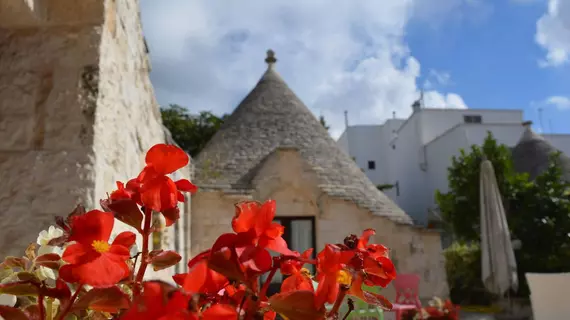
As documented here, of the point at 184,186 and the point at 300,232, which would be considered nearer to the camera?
the point at 184,186

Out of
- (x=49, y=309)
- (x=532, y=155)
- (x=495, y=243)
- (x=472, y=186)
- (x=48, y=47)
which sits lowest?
(x=495, y=243)

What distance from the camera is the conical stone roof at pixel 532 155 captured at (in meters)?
16.3

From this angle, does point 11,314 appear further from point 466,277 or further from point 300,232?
point 466,277

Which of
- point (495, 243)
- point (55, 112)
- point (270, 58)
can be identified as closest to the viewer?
point (55, 112)

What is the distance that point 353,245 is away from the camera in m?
0.54

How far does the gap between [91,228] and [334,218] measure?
6.89 m

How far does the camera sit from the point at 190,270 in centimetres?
46

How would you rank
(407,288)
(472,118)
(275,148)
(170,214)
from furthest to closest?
(472,118) → (275,148) → (407,288) → (170,214)

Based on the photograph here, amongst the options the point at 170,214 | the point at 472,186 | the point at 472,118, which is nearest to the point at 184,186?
the point at 170,214

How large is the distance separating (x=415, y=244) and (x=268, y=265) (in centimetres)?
749

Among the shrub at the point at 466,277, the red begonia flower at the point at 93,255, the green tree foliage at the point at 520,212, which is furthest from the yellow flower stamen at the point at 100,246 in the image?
the shrub at the point at 466,277

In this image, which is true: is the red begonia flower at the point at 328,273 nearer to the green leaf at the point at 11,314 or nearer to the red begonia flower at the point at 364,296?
the red begonia flower at the point at 364,296

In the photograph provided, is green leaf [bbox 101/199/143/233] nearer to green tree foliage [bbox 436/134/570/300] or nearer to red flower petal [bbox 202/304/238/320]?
red flower petal [bbox 202/304/238/320]

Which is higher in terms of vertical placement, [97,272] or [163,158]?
[163,158]
